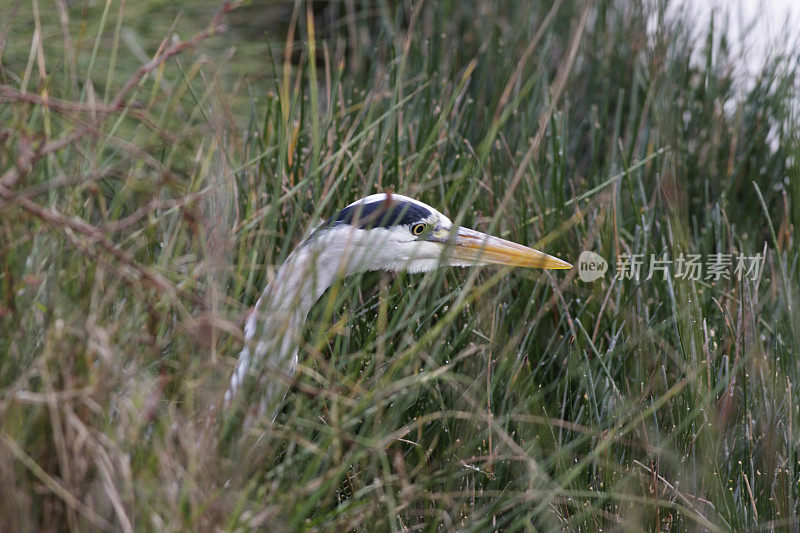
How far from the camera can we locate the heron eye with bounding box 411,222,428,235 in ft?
6.13

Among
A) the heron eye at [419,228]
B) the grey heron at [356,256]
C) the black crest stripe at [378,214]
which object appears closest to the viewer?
the grey heron at [356,256]

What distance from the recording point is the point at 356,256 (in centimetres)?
180

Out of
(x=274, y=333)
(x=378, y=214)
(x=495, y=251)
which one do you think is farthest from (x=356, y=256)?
(x=274, y=333)

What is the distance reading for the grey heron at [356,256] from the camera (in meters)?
1.30

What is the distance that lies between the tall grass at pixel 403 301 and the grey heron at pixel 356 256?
0.05 metres

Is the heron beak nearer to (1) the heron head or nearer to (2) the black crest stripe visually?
(1) the heron head

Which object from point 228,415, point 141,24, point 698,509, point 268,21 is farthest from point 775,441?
point 268,21

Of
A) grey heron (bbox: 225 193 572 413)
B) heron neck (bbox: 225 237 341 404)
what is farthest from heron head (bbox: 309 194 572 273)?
heron neck (bbox: 225 237 341 404)

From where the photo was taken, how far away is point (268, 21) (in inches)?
168

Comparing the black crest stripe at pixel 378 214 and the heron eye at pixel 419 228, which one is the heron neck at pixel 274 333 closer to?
the black crest stripe at pixel 378 214

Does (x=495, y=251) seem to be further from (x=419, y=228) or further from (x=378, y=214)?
(x=378, y=214)

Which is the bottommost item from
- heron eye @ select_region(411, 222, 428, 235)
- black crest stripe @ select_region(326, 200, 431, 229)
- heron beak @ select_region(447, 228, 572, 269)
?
heron beak @ select_region(447, 228, 572, 269)

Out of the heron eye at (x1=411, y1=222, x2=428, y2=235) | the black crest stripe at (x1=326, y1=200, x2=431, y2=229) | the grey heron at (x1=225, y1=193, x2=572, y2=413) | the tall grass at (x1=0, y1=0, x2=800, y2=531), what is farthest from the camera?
the heron eye at (x1=411, y1=222, x2=428, y2=235)

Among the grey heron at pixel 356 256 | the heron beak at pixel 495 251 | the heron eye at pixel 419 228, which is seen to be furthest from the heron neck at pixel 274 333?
the heron beak at pixel 495 251
